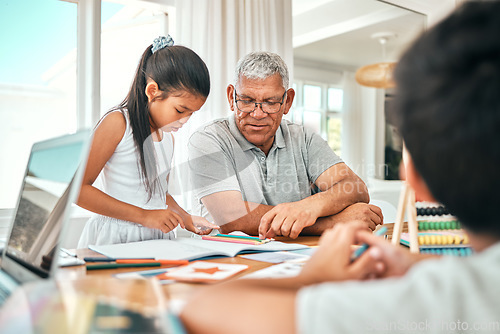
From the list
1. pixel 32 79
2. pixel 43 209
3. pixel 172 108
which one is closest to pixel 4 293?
pixel 43 209

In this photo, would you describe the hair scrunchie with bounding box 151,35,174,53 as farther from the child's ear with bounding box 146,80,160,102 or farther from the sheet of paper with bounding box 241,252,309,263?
the sheet of paper with bounding box 241,252,309,263

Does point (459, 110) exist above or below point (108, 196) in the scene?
above

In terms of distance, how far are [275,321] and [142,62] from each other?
4.60ft

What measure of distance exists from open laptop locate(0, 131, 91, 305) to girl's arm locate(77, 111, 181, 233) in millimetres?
423

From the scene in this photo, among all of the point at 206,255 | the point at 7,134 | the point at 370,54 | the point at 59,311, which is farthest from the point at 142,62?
the point at 370,54

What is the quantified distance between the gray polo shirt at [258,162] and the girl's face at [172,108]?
26 centimetres

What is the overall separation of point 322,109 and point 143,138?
4.63 m

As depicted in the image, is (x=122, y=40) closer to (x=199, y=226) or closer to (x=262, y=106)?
(x=262, y=106)

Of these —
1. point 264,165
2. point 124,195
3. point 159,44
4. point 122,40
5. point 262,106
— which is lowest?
point 124,195

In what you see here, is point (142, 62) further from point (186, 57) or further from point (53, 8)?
point (53, 8)

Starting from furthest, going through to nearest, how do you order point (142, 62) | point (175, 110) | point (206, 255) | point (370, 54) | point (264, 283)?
point (370, 54), point (142, 62), point (175, 110), point (206, 255), point (264, 283)

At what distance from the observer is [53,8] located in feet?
7.96

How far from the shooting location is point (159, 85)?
5.09 feet

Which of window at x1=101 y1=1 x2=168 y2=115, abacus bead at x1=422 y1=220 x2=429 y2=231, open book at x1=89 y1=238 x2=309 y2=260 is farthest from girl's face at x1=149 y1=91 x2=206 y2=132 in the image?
window at x1=101 y1=1 x2=168 y2=115
